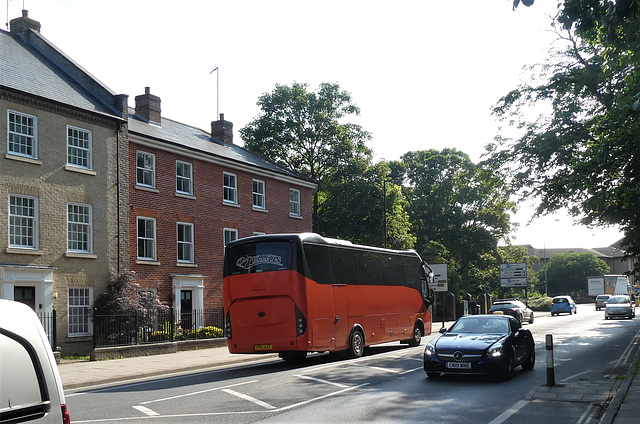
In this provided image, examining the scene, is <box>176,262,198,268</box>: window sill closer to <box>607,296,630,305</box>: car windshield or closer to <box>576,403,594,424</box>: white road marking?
<box>576,403,594,424</box>: white road marking

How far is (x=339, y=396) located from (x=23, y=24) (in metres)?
24.3

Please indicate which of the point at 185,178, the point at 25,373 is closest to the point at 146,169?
the point at 185,178

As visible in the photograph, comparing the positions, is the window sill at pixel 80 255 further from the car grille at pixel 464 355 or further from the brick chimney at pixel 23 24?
the car grille at pixel 464 355

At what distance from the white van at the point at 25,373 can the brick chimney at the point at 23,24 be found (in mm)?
28695

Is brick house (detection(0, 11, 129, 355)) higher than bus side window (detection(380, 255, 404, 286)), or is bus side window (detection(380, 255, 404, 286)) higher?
brick house (detection(0, 11, 129, 355))

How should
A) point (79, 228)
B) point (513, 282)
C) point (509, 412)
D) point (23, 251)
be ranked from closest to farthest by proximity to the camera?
point (509, 412) < point (23, 251) < point (79, 228) < point (513, 282)

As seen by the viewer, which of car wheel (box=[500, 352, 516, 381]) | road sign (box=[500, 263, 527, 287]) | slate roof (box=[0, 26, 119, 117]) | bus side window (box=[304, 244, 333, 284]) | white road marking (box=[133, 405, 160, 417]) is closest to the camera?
white road marking (box=[133, 405, 160, 417])

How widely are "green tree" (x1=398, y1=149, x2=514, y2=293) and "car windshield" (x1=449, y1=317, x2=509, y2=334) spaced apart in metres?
47.5

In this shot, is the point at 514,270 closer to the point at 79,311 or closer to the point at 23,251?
the point at 79,311

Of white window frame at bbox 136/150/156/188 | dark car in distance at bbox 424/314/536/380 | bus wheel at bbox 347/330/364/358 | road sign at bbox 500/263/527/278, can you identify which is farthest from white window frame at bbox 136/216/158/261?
road sign at bbox 500/263/527/278

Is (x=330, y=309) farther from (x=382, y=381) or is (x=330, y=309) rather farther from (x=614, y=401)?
(x=614, y=401)

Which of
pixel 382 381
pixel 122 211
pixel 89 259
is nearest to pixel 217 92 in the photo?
pixel 122 211

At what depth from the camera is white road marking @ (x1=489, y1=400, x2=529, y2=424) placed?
30.7 ft

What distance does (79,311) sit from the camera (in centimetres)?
2494
